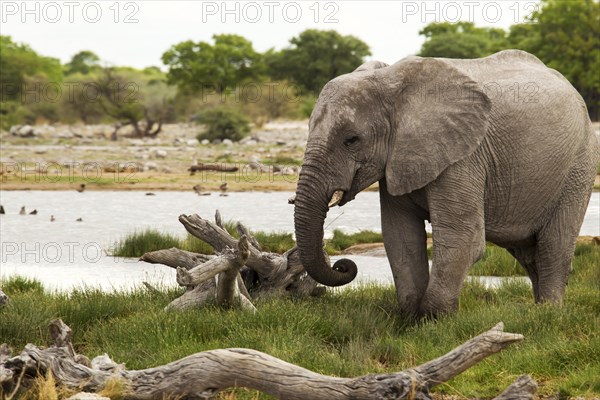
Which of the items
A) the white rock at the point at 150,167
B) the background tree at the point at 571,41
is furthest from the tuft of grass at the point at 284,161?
the background tree at the point at 571,41

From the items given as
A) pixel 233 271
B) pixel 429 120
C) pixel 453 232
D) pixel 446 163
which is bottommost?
pixel 233 271

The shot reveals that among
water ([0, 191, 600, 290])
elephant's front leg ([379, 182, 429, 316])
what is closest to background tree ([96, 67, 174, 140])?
water ([0, 191, 600, 290])

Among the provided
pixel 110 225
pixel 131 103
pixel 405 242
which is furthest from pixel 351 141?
pixel 131 103

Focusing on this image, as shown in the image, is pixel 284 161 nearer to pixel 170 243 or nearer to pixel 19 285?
pixel 170 243

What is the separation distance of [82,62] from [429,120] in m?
136

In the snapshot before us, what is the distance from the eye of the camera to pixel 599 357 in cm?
733

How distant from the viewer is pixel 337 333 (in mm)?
8219

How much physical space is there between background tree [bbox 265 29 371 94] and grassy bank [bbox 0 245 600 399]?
211 ft

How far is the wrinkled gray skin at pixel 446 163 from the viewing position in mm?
8312

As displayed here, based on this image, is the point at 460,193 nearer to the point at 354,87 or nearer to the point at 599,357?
the point at 354,87

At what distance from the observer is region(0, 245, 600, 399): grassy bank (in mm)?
7082

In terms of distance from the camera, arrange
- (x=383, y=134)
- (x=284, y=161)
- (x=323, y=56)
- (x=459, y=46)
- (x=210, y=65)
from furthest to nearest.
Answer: (x=210, y=65) → (x=323, y=56) → (x=459, y=46) → (x=284, y=161) → (x=383, y=134)

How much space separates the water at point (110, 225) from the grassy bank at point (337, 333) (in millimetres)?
1463

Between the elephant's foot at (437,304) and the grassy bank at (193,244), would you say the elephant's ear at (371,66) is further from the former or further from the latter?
the grassy bank at (193,244)
